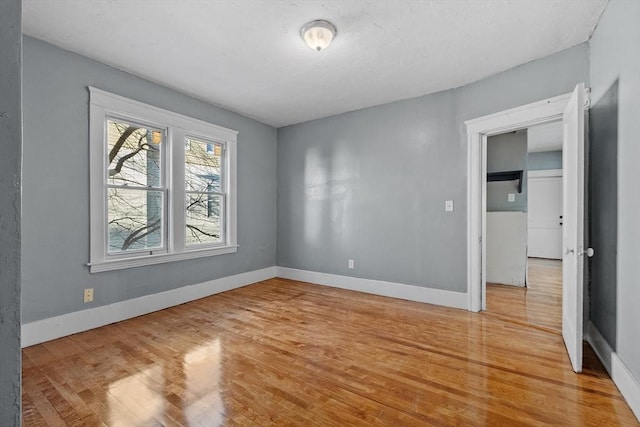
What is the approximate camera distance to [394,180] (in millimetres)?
3893

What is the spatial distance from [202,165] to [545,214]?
7330 millimetres

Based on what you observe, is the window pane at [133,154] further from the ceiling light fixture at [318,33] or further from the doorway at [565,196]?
the doorway at [565,196]

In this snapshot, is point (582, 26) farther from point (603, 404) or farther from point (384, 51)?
point (603, 404)

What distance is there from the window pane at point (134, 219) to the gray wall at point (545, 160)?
7747mm

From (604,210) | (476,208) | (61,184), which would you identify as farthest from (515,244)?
(61,184)

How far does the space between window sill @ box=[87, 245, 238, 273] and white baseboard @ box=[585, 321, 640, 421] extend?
3952mm

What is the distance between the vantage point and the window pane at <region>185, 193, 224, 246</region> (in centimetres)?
381

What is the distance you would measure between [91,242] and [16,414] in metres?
2.63

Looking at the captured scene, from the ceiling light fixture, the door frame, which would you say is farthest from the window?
the door frame

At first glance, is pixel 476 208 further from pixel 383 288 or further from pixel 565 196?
pixel 383 288

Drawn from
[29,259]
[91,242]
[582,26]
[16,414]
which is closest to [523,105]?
[582,26]

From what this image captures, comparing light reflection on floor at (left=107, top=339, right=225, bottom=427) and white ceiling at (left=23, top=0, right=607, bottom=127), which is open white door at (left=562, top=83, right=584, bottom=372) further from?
light reflection on floor at (left=107, top=339, right=225, bottom=427)

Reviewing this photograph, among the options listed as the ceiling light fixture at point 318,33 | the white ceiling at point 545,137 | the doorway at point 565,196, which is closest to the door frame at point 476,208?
the doorway at point 565,196

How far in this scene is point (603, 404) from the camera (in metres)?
1.71
